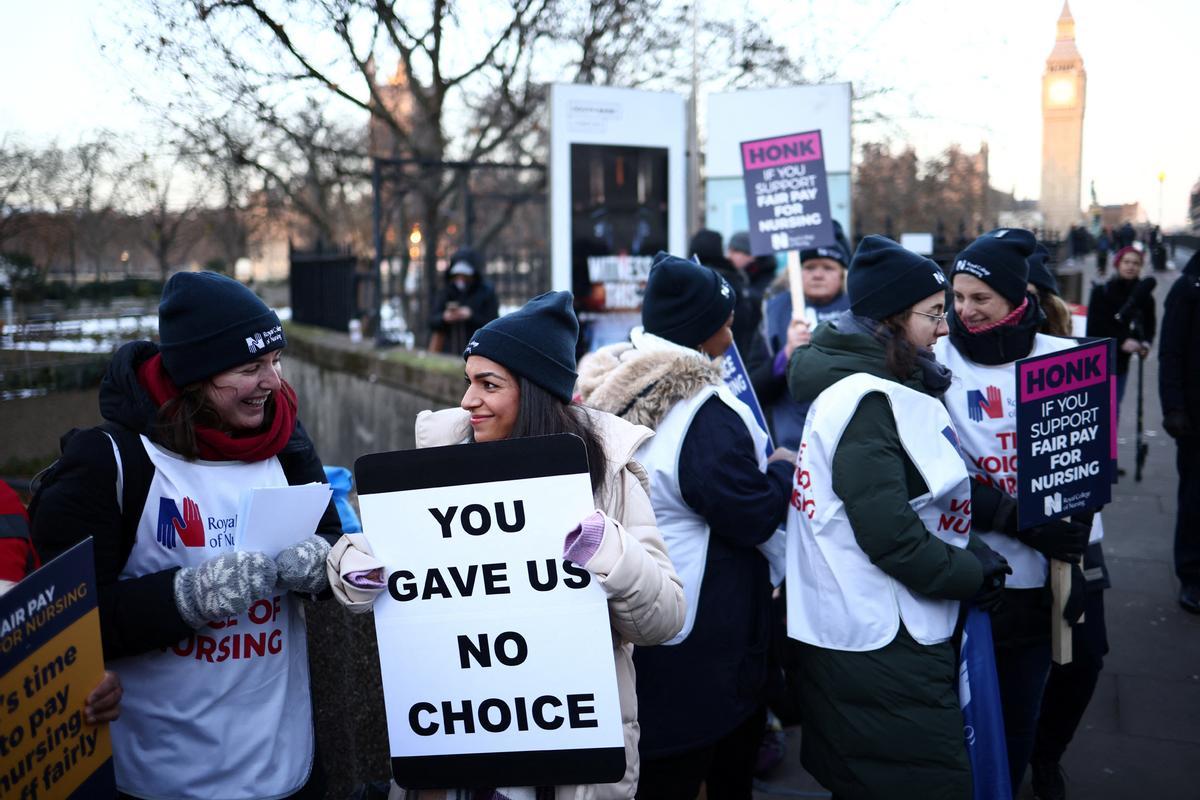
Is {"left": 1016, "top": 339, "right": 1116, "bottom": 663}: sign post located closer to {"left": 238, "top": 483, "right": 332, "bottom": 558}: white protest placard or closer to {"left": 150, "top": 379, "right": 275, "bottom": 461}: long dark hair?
{"left": 238, "top": 483, "right": 332, "bottom": 558}: white protest placard

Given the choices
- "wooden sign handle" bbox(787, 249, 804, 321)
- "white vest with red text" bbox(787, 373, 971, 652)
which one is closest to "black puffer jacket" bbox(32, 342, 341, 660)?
"white vest with red text" bbox(787, 373, 971, 652)

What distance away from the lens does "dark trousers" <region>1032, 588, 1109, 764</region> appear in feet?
11.6

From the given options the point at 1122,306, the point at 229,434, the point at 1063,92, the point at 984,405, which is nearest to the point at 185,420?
the point at 229,434

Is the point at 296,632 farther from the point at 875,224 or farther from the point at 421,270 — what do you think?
the point at 875,224

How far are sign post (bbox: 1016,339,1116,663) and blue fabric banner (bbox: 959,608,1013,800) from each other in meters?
0.47

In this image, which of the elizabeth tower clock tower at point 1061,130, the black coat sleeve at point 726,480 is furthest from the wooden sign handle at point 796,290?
the elizabeth tower clock tower at point 1061,130

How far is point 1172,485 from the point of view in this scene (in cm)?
852

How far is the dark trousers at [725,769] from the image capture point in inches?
114

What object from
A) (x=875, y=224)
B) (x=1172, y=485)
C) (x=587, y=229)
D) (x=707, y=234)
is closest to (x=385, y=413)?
(x=587, y=229)

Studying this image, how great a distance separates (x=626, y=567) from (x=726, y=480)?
0.87 m

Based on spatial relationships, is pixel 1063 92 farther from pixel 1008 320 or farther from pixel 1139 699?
pixel 1008 320

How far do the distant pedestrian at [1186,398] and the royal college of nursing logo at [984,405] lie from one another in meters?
2.75

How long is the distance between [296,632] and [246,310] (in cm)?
80

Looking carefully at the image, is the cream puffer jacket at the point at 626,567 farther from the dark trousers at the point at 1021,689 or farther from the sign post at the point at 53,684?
the dark trousers at the point at 1021,689
